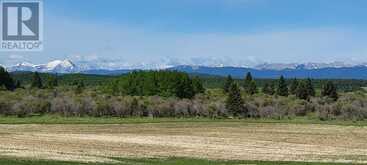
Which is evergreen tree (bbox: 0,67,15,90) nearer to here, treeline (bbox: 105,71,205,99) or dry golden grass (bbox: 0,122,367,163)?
treeline (bbox: 105,71,205,99)

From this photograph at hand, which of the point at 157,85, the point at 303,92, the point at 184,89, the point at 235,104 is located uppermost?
the point at 157,85

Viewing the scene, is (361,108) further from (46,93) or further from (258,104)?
(46,93)

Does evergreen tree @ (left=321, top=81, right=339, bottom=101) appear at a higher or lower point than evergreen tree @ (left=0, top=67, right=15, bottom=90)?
lower

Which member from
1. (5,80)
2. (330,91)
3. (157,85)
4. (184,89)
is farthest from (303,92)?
(5,80)

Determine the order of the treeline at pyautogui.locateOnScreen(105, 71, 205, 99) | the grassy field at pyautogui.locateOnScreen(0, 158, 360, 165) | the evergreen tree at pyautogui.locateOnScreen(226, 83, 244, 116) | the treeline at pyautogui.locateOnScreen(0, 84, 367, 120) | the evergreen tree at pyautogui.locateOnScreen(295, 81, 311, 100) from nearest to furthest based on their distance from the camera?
1. the grassy field at pyautogui.locateOnScreen(0, 158, 360, 165)
2. the treeline at pyautogui.locateOnScreen(0, 84, 367, 120)
3. the evergreen tree at pyautogui.locateOnScreen(226, 83, 244, 116)
4. the treeline at pyautogui.locateOnScreen(105, 71, 205, 99)
5. the evergreen tree at pyautogui.locateOnScreen(295, 81, 311, 100)

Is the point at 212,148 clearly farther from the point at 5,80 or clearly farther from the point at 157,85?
the point at 5,80

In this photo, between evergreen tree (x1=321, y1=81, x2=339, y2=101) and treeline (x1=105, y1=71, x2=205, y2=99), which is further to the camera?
evergreen tree (x1=321, y1=81, x2=339, y2=101)

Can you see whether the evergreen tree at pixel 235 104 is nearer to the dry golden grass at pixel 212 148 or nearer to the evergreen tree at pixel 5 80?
the dry golden grass at pixel 212 148

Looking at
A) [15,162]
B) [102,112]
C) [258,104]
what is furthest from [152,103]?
[15,162]

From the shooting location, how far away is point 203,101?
128500 mm

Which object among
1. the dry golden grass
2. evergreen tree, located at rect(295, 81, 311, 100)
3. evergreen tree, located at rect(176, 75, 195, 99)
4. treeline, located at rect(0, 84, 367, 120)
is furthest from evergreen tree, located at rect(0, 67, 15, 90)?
the dry golden grass


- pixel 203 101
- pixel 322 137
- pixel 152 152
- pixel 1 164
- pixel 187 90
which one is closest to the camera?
pixel 1 164

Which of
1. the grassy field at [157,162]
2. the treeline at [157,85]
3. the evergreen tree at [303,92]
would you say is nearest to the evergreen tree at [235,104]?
the treeline at [157,85]

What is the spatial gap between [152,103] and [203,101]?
12672mm
